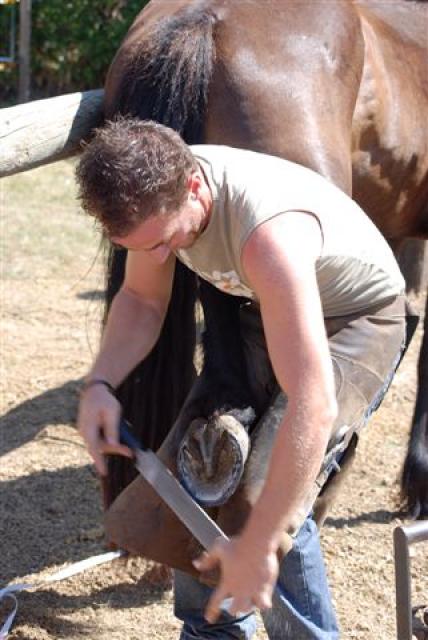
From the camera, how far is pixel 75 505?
13.6 ft

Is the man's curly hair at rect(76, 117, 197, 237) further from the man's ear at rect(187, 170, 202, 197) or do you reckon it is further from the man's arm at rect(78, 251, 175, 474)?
the man's arm at rect(78, 251, 175, 474)

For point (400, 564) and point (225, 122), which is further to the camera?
point (225, 122)

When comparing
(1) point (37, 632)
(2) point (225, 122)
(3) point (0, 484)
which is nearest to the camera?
(2) point (225, 122)

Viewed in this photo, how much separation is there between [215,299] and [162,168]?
2.69ft

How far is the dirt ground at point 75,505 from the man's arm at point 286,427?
1387mm

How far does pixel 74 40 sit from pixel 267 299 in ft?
32.2

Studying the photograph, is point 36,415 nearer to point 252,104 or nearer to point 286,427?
point 252,104

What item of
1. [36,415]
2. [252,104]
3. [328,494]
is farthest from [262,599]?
[36,415]

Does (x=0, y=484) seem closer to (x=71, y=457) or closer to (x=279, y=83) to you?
(x=71, y=457)

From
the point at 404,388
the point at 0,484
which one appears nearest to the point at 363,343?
the point at 0,484

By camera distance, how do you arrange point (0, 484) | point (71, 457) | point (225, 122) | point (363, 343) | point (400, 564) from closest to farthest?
point (400, 564) < point (363, 343) < point (225, 122) < point (0, 484) < point (71, 457)

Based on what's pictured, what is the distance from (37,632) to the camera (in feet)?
11.1

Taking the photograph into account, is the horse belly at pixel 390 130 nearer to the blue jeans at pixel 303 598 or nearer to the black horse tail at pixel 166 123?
the black horse tail at pixel 166 123

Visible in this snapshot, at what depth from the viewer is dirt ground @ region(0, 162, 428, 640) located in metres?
3.49
